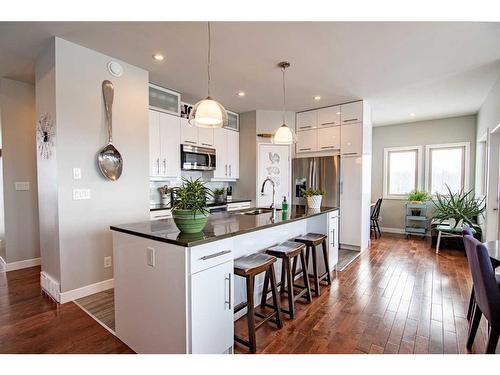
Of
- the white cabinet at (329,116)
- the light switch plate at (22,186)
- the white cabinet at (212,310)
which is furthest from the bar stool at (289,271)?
the light switch plate at (22,186)

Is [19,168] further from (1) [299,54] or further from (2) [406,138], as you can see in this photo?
(2) [406,138]

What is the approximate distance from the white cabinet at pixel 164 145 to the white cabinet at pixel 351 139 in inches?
113

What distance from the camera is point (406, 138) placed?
621cm

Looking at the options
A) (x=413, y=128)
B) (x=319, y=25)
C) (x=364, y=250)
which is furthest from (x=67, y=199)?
(x=413, y=128)

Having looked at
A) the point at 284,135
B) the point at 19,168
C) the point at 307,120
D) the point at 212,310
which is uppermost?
the point at 307,120

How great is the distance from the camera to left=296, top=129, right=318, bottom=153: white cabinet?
502 cm

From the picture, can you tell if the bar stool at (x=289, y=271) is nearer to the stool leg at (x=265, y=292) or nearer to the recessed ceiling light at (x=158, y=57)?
the stool leg at (x=265, y=292)

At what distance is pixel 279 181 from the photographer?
17.0 feet

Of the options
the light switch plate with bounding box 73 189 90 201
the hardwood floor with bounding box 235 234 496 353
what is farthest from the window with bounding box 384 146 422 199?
the light switch plate with bounding box 73 189 90 201

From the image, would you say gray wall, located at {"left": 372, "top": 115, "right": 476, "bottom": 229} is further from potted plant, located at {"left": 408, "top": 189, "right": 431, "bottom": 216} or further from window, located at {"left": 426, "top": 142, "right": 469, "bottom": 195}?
potted plant, located at {"left": 408, "top": 189, "right": 431, "bottom": 216}

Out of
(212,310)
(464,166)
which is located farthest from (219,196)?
(464,166)

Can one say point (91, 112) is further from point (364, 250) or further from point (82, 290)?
point (364, 250)

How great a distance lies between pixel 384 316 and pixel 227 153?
368cm
